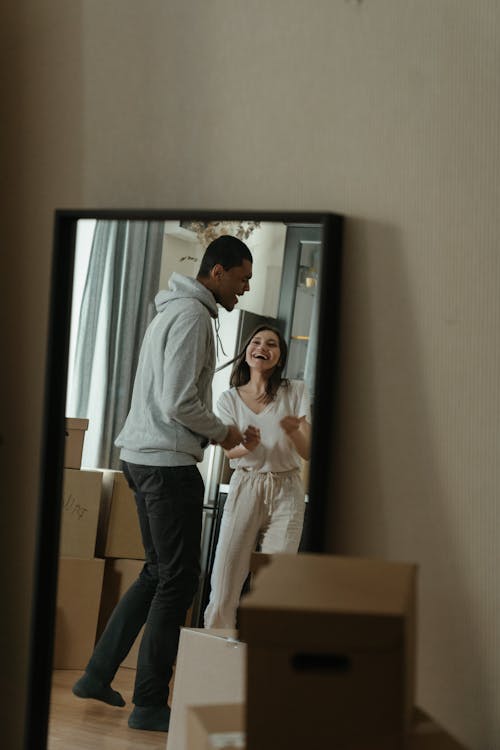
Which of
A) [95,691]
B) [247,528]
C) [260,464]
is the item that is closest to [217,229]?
[260,464]

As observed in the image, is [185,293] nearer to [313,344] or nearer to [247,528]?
[313,344]

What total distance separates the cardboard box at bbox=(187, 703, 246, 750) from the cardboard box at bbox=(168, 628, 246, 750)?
1.12 ft

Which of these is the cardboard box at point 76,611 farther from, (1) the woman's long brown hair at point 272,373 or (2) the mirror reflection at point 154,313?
(1) the woman's long brown hair at point 272,373

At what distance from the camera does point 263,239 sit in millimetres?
1808

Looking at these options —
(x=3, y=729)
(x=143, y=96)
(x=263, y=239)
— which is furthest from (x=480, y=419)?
(x=3, y=729)

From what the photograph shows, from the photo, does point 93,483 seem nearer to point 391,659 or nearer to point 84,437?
point 84,437

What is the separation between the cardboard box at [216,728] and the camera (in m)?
1.31

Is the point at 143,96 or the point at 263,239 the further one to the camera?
the point at 143,96

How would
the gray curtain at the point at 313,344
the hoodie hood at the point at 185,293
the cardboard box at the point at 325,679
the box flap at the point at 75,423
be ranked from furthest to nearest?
the box flap at the point at 75,423 < the hoodie hood at the point at 185,293 < the gray curtain at the point at 313,344 < the cardboard box at the point at 325,679

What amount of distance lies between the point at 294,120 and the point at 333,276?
0.33m

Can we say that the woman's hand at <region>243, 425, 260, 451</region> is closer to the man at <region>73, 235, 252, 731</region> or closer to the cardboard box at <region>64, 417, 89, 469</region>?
the man at <region>73, 235, 252, 731</region>

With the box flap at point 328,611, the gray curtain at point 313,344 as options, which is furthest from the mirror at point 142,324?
the box flap at point 328,611

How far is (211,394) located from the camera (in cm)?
185

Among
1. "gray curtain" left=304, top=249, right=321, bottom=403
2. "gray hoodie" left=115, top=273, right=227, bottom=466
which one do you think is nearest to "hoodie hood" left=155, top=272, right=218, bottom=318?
"gray hoodie" left=115, top=273, right=227, bottom=466
